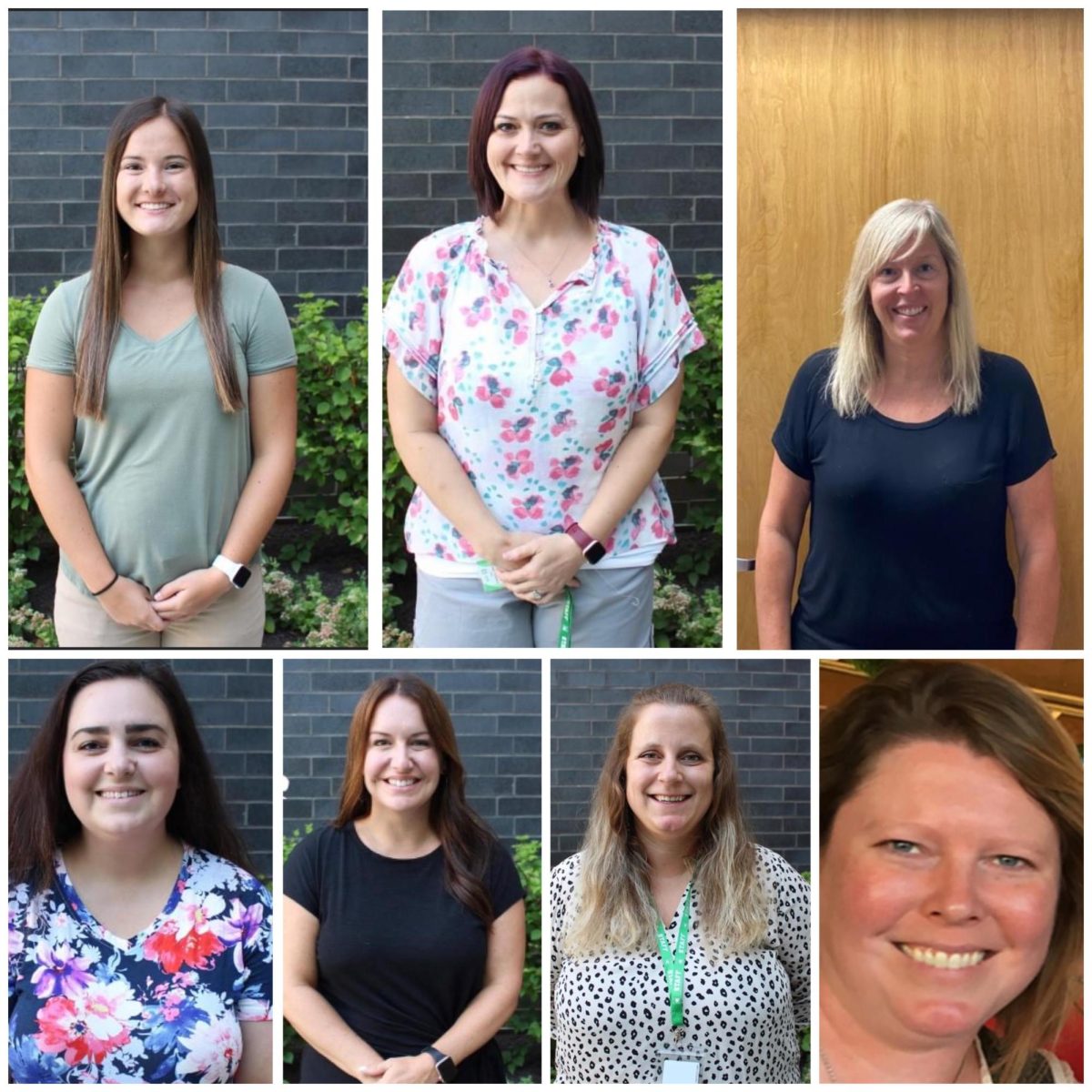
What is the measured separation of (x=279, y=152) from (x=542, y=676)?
1.16 meters

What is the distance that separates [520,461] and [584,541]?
7.8 inches

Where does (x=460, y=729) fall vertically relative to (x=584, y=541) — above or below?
below

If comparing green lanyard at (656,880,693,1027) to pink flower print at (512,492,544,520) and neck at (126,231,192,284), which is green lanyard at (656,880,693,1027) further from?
neck at (126,231,192,284)

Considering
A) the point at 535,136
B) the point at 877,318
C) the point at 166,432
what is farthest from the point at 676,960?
the point at 535,136

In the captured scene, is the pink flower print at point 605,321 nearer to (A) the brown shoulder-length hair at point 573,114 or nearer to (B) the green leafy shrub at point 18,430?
(A) the brown shoulder-length hair at point 573,114

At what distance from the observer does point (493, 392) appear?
9.78ft

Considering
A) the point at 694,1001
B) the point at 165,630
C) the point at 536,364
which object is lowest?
the point at 694,1001

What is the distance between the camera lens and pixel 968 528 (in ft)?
9.87

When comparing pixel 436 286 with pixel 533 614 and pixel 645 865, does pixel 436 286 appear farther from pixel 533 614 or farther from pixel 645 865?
pixel 645 865

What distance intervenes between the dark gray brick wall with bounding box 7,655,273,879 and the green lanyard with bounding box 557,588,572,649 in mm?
592

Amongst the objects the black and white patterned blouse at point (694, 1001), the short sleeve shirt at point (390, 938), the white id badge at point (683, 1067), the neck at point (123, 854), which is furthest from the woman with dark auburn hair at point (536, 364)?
the white id badge at point (683, 1067)

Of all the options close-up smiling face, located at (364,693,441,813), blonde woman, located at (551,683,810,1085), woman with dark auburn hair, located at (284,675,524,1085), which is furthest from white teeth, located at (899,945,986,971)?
close-up smiling face, located at (364,693,441,813)

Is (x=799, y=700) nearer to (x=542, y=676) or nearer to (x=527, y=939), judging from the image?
(x=542, y=676)

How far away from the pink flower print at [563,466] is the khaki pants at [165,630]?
2.04 feet
